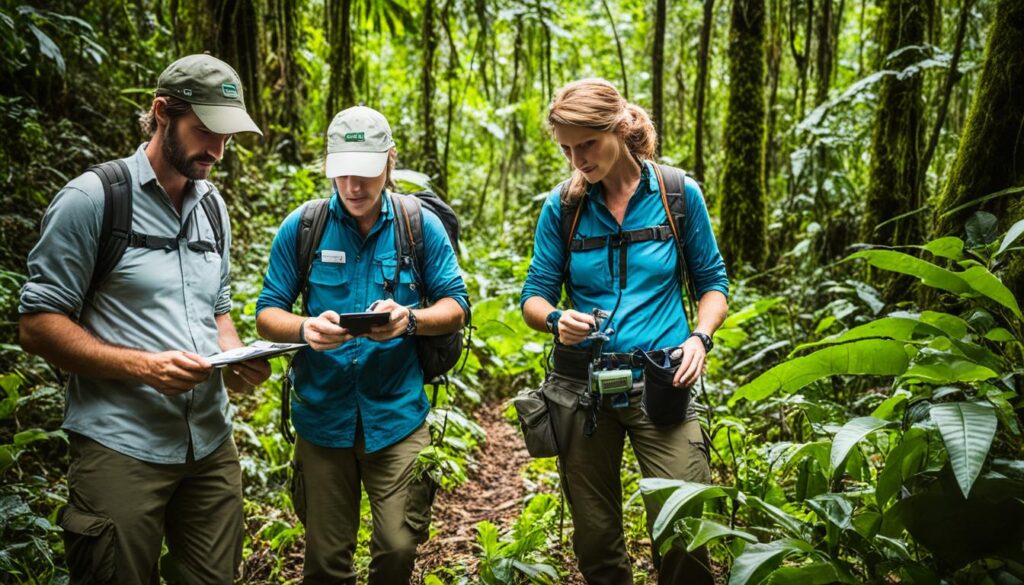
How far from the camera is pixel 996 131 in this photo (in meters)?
3.72

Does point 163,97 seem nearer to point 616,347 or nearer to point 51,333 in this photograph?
point 51,333

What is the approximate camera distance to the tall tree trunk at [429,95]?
7.86 metres

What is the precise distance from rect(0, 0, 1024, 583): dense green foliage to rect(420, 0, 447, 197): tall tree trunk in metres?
0.04

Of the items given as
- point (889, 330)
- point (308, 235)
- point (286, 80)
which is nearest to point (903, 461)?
point (889, 330)

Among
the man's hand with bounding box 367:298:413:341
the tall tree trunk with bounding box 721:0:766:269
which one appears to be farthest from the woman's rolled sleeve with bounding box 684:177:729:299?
the tall tree trunk with bounding box 721:0:766:269

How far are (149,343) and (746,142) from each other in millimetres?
7015

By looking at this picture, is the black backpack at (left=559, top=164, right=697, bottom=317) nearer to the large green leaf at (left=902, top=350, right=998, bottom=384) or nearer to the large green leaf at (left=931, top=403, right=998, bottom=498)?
the large green leaf at (left=902, top=350, right=998, bottom=384)

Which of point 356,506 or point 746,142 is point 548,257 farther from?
point 746,142

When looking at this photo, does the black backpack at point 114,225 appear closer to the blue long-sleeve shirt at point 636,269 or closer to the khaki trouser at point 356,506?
the khaki trouser at point 356,506

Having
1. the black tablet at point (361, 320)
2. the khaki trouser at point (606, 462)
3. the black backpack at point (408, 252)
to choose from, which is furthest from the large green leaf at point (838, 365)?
the black tablet at point (361, 320)

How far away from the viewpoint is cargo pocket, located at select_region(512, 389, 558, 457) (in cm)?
308

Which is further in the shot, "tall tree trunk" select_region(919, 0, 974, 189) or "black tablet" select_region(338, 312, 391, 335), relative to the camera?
"tall tree trunk" select_region(919, 0, 974, 189)

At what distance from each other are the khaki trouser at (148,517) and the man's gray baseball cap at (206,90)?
129 centimetres

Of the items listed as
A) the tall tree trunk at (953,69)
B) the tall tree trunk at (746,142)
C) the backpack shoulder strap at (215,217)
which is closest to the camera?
the backpack shoulder strap at (215,217)
